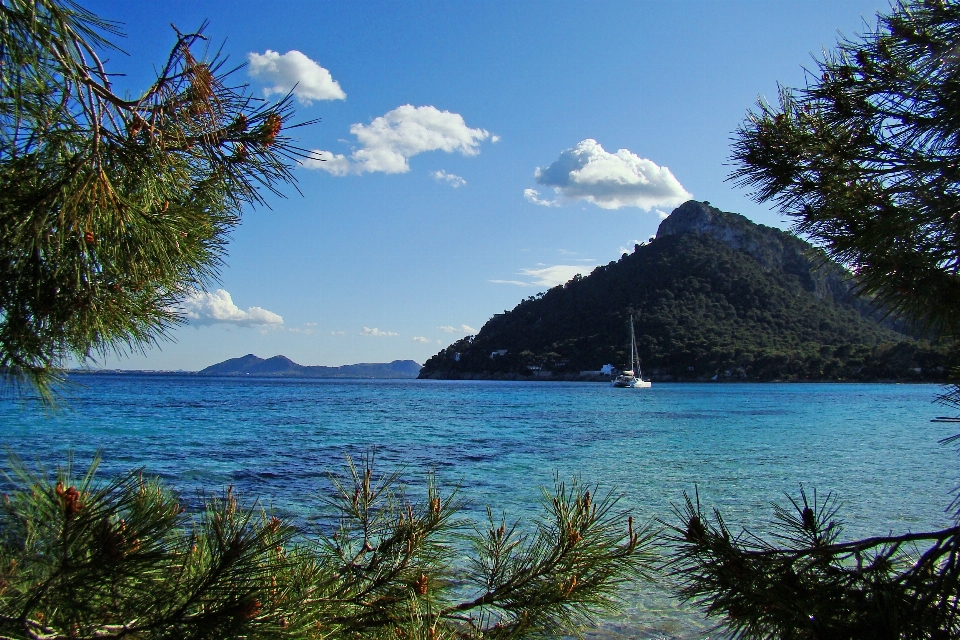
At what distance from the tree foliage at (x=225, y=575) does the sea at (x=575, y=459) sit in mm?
446

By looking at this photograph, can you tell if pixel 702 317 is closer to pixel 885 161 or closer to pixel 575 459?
pixel 575 459

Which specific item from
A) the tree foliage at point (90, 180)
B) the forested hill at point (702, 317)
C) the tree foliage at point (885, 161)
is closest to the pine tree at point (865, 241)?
the tree foliage at point (885, 161)

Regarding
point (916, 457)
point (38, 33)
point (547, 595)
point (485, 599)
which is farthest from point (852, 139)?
point (916, 457)

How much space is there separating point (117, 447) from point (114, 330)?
18564mm

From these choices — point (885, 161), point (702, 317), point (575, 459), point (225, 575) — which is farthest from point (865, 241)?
point (702, 317)

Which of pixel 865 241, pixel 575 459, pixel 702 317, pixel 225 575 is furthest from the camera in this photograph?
pixel 702 317

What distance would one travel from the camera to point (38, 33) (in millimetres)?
1257

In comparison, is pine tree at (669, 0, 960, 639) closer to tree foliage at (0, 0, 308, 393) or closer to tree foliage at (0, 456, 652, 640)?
tree foliage at (0, 456, 652, 640)

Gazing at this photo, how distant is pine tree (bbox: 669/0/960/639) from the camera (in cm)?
158

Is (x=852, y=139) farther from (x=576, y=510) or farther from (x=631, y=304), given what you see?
(x=631, y=304)

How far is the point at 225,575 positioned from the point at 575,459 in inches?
611

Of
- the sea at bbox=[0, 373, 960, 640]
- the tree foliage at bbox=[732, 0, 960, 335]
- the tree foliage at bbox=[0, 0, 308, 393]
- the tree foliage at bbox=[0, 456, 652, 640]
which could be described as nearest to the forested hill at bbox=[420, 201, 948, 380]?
the sea at bbox=[0, 373, 960, 640]

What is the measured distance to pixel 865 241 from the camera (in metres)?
2.11

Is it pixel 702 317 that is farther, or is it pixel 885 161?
pixel 702 317
